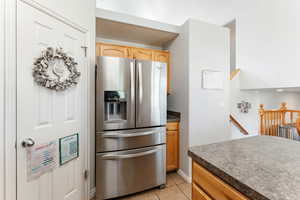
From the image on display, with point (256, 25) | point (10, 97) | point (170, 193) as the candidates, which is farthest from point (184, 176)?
point (256, 25)

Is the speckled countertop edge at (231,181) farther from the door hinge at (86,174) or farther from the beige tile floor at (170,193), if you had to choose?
the door hinge at (86,174)

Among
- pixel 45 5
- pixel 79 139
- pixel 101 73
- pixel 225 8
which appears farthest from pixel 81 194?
pixel 225 8

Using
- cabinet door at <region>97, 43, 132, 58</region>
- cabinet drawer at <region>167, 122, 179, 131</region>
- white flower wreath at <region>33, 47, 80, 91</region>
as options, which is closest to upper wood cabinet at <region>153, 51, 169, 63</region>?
cabinet door at <region>97, 43, 132, 58</region>

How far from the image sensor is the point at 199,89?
85.1 inches

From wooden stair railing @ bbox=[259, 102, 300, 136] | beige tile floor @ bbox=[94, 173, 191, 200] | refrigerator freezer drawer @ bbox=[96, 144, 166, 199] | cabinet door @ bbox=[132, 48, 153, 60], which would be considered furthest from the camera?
wooden stair railing @ bbox=[259, 102, 300, 136]

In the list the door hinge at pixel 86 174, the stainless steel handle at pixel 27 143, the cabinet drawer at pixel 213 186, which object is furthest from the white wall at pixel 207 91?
the stainless steel handle at pixel 27 143

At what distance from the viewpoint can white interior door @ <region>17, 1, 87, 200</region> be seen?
1.11m

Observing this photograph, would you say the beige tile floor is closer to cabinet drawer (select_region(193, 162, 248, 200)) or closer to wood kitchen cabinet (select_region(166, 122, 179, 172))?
wood kitchen cabinet (select_region(166, 122, 179, 172))

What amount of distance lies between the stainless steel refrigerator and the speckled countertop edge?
1.13m

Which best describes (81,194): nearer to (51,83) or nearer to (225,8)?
(51,83)

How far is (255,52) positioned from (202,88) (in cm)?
212

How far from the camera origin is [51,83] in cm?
128

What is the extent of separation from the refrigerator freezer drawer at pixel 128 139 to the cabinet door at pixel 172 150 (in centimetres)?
34

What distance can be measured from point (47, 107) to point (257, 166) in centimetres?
168
